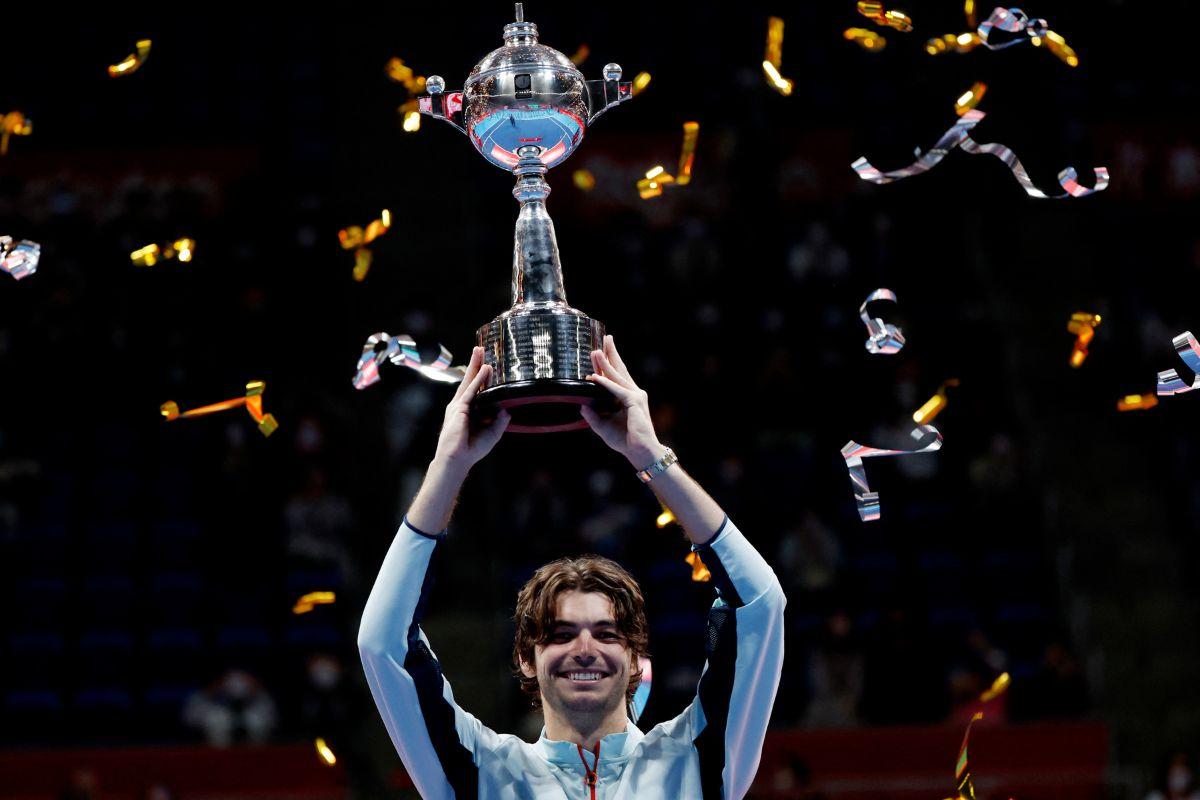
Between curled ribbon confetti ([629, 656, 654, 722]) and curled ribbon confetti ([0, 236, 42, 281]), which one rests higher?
curled ribbon confetti ([0, 236, 42, 281])

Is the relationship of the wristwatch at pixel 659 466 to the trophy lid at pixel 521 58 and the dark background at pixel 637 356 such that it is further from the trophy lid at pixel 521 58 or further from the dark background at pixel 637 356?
the dark background at pixel 637 356

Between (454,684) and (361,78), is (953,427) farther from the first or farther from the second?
(361,78)

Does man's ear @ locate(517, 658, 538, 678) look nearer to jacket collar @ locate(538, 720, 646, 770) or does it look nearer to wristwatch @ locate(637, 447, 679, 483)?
jacket collar @ locate(538, 720, 646, 770)

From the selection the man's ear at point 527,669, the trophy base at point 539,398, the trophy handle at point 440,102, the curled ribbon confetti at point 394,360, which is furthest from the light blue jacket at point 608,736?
the trophy handle at point 440,102

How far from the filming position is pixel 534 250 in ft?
11.1

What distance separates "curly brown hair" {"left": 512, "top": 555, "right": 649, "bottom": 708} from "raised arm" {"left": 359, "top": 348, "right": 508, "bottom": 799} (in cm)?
19

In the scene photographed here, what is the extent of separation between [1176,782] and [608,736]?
520 centimetres

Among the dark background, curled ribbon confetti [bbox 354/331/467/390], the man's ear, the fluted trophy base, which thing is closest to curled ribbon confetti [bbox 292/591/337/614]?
curled ribbon confetti [bbox 354/331/467/390]

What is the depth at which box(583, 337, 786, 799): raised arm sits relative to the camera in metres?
2.99

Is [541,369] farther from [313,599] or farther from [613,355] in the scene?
[313,599]

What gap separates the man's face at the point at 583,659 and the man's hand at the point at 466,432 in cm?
32

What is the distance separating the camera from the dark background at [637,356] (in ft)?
29.8

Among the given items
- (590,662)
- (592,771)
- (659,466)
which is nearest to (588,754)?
(592,771)

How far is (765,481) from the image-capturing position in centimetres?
973
